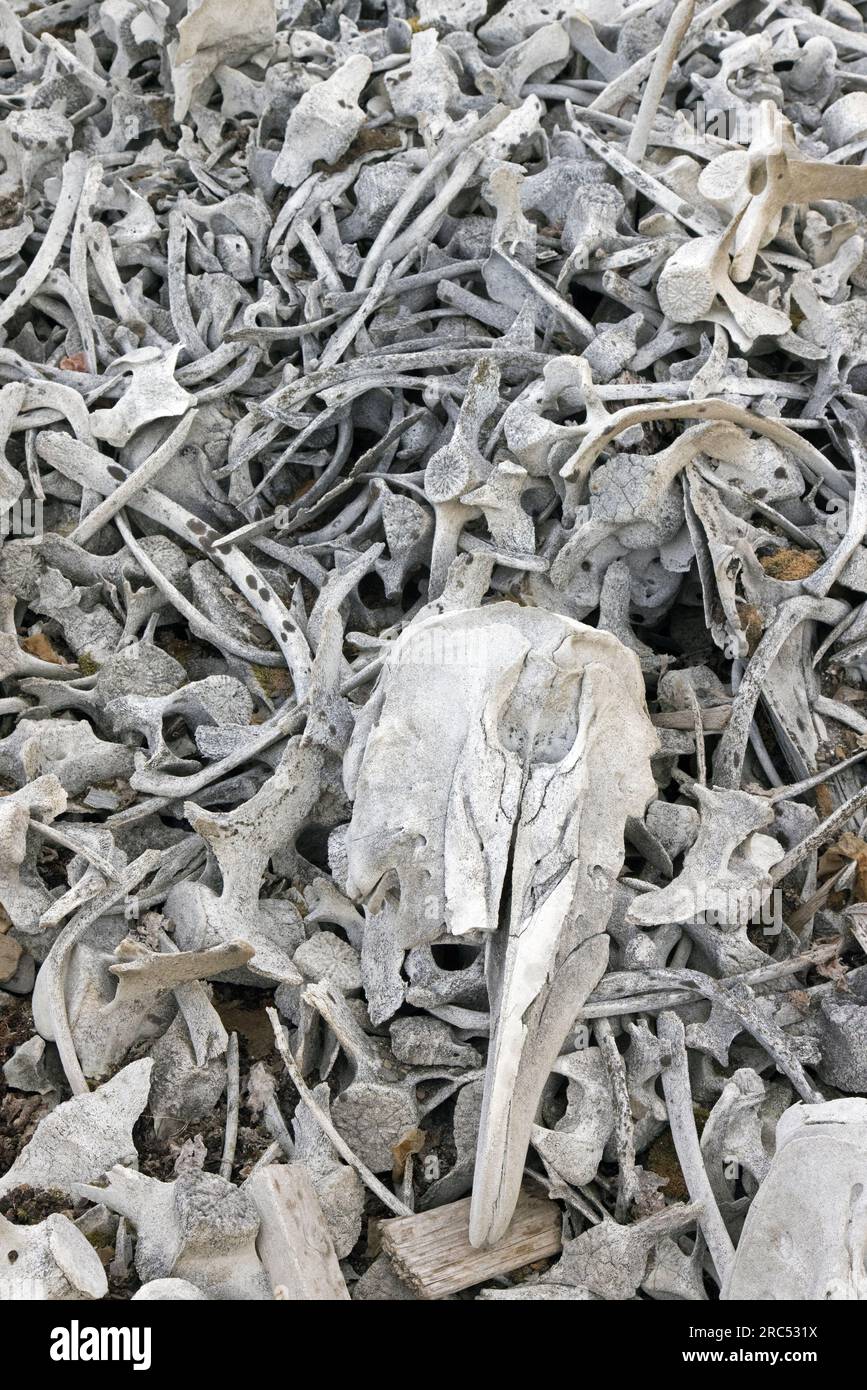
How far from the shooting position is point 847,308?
4.97 metres

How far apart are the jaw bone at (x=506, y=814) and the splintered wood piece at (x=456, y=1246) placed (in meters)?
0.07

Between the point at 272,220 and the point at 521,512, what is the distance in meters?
2.19

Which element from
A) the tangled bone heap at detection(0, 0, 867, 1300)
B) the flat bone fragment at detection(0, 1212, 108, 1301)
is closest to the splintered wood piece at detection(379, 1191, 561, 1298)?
the tangled bone heap at detection(0, 0, 867, 1300)

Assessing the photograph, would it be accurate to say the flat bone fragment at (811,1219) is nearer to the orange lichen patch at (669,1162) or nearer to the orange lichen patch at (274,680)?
the orange lichen patch at (669,1162)

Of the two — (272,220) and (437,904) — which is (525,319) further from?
(437,904)

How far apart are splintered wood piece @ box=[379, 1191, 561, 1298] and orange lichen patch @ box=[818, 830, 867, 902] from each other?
4.21 feet

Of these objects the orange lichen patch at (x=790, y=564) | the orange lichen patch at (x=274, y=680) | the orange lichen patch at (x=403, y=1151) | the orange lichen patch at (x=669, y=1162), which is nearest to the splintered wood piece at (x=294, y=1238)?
the orange lichen patch at (x=403, y=1151)

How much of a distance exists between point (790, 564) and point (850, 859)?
1067 mm

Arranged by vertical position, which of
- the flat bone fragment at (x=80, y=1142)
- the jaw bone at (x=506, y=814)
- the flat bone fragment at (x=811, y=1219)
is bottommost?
the flat bone fragment at (x=80, y=1142)

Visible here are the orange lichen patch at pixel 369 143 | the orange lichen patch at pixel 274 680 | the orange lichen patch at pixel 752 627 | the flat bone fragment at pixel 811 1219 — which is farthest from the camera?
the orange lichen patch at pixel 369 143

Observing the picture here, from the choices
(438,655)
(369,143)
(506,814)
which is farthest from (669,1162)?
(369,143)

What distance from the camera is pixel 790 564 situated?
4.49 meters

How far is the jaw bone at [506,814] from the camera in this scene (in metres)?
3.37

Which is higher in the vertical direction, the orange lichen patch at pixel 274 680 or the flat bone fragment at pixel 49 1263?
the orange lichen patch at pixel 274 680
